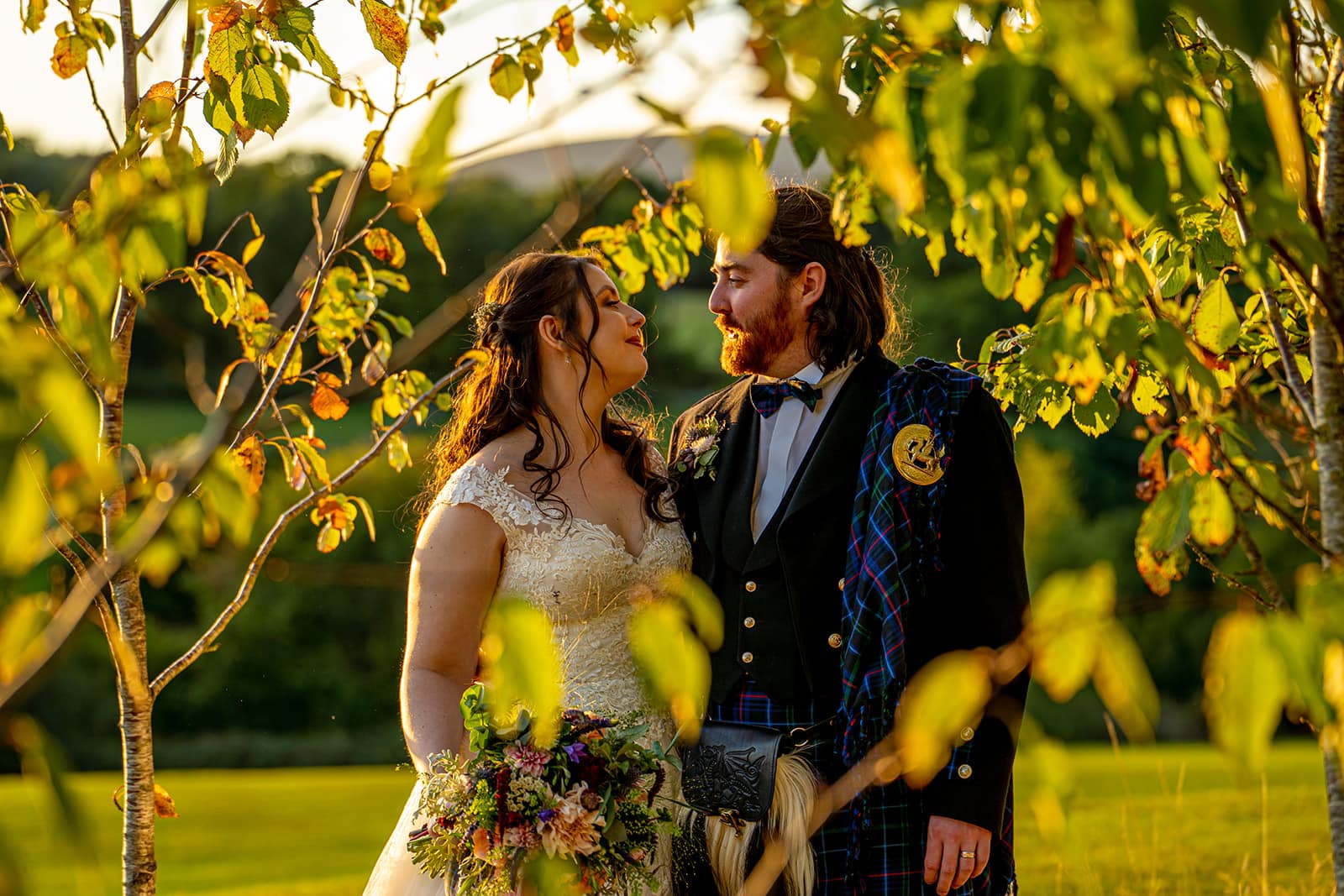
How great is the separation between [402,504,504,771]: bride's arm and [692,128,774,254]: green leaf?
70.7 inches

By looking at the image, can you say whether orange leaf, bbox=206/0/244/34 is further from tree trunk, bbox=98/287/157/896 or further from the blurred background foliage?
the blurred background foliage

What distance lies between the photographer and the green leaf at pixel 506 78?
231cm

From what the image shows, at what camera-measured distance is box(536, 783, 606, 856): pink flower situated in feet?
6.17

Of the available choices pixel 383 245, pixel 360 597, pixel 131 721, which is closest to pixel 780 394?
pixel 383 245

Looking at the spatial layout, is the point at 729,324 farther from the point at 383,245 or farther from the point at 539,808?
the point at 539,808

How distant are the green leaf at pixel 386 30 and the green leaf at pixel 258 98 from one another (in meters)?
0.17

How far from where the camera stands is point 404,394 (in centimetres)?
336

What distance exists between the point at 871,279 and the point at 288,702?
23.2 m

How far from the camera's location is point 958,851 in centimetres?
240

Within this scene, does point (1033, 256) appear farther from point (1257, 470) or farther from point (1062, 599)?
point (1257, 470)

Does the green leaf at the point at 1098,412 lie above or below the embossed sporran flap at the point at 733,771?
above

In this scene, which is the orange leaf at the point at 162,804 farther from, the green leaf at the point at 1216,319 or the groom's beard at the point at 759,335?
the green leaf at the point at 1216,319

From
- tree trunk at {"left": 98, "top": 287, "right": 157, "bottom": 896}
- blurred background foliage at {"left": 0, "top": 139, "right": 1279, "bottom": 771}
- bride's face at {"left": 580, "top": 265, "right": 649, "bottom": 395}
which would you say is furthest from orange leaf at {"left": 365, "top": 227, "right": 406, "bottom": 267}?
blurred background foliage at {"left": 0, "top": 139, "right": 1279, "bottom": 771}

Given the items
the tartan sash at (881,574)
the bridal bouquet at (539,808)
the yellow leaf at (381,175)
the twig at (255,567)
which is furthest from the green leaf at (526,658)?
the yellow leaf at (381,175)
